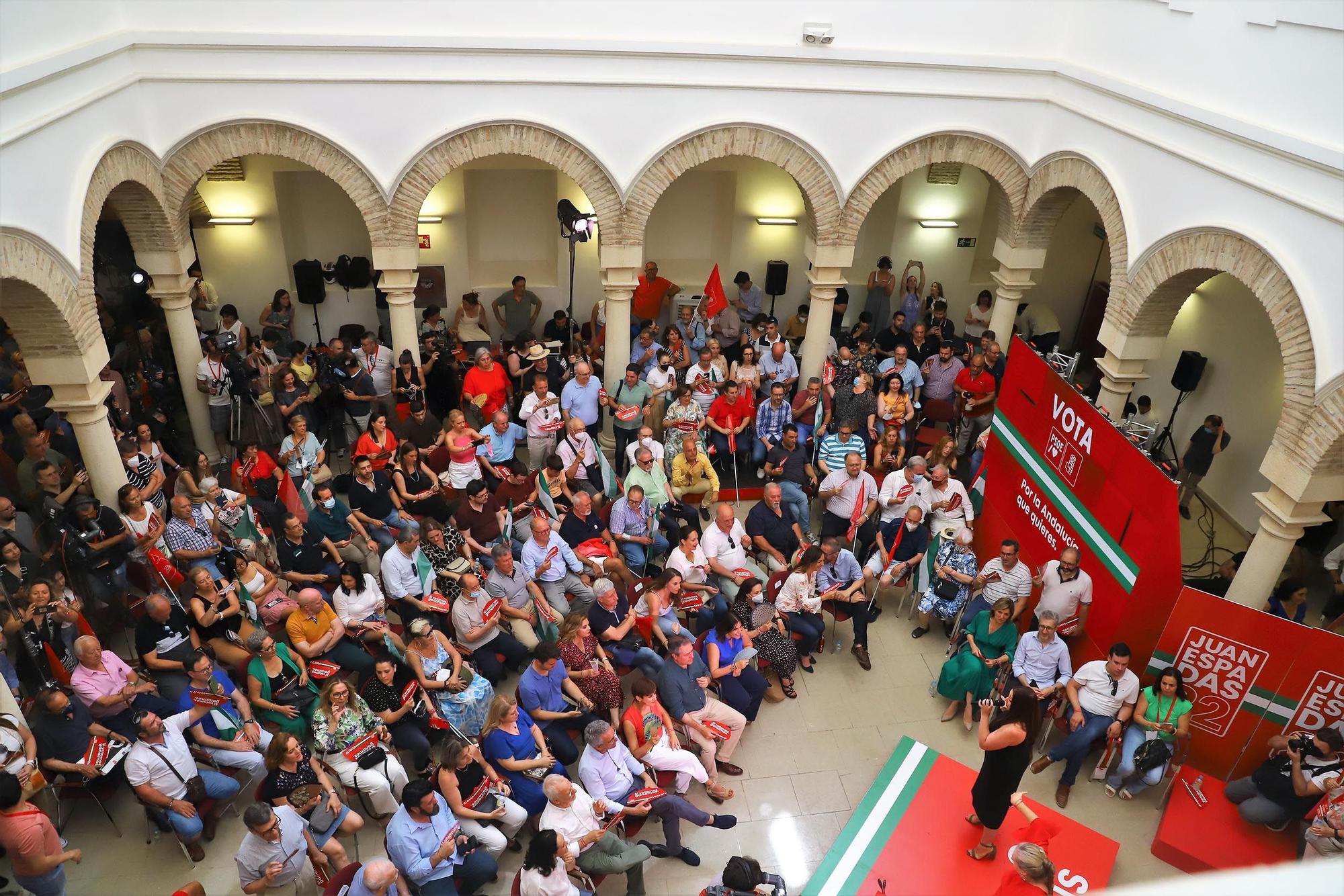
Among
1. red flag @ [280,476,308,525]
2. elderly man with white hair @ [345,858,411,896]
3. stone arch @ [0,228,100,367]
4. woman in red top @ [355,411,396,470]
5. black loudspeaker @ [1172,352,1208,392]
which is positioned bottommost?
elderly man with white hair @ [345,858,411,896]

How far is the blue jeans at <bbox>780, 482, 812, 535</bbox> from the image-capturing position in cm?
884

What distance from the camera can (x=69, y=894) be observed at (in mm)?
5992

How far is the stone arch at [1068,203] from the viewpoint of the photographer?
924cm

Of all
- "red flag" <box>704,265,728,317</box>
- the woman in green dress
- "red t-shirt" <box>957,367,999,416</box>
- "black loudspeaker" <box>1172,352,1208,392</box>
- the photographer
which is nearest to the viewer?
the photographer

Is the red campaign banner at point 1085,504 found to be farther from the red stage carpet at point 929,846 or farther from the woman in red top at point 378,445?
the woman in red top at point 378,445

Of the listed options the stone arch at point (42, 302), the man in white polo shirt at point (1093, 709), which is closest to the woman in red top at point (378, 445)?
the stone arch at point (42, 302)

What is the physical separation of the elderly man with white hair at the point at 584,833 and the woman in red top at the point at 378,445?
3.84 metres

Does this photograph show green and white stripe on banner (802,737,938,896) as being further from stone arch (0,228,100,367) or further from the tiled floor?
stone arch (0,228,100,367)

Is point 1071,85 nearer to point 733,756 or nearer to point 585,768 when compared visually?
point 733,756

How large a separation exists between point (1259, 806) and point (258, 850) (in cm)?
666

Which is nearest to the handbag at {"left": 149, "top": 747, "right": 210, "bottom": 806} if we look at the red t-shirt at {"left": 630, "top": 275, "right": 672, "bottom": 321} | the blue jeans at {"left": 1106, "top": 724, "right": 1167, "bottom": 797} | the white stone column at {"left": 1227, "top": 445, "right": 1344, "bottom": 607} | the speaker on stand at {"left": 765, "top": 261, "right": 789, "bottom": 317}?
the blue jeans at {"left": 1106, "top": 724, "right": 1167, "bottom": 797}

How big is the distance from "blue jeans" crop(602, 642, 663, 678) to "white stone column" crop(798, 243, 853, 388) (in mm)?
4892

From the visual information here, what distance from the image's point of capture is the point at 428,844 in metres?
5.54

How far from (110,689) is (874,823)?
5.37 meters
